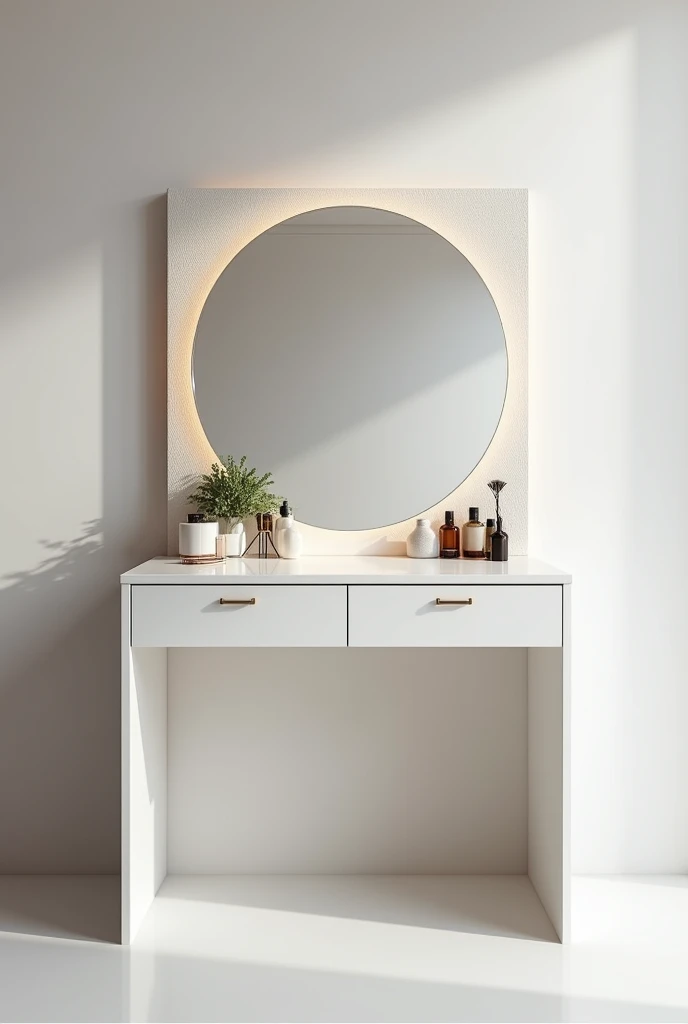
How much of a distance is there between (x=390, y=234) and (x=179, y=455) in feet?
2.79

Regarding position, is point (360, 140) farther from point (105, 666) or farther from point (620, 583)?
point (105, 666)

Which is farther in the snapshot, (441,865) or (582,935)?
(441,865)

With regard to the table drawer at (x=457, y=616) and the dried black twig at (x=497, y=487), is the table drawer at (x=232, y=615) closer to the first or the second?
the table drawer at (x=457, y=616)

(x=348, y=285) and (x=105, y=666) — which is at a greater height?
(x=348, y=285)

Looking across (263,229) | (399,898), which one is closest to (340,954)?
(399,898)

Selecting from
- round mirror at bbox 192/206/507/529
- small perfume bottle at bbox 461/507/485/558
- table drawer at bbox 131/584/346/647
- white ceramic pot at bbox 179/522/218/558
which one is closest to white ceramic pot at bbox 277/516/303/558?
round mirror at bbox 192/206/507/529

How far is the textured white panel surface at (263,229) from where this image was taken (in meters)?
2.37

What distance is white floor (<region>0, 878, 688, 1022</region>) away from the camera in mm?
1776

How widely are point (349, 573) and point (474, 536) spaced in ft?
1.48

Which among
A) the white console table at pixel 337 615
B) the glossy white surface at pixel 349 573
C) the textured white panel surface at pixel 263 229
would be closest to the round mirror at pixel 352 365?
the textured white panel surface at pixel 263 229

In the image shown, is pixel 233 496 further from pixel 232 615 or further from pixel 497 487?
pixel 497 487

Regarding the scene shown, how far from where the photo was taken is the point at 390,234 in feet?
7.84

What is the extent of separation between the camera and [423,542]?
2342 millimetres

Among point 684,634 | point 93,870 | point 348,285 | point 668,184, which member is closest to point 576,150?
point 668,184
